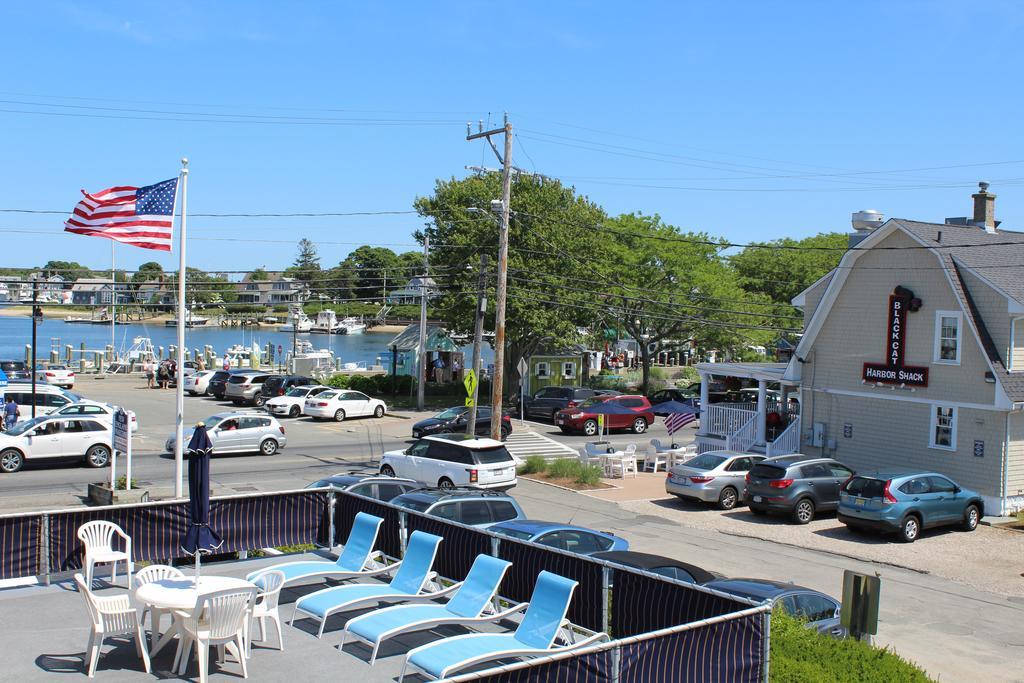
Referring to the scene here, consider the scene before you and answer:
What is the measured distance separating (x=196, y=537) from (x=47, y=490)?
17590 mm

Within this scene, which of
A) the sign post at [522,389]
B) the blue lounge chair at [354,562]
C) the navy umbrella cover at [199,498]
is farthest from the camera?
the sign post at [522,389]

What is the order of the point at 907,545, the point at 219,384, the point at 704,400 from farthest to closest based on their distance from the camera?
the point at 219,384, the point at 704,400, the point at 907,545

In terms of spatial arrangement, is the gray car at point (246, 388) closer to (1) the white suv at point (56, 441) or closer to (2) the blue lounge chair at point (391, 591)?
(1) the white suv at point (56, 441)

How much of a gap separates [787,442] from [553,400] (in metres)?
14.9

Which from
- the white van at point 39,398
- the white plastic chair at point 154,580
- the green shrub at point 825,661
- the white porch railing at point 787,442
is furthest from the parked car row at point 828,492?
the white van at point 39,398

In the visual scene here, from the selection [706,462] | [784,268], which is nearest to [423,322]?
[706,462]

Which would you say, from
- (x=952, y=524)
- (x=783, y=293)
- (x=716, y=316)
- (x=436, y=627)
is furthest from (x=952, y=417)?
(x=783, y=293)

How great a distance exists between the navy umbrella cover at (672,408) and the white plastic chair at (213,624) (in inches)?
1457

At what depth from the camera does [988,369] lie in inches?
995

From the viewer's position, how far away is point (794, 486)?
80.0 ft

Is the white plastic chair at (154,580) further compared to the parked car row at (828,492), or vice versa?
the parked car row at (828,492)

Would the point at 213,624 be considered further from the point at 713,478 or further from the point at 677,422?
the point at 677,422

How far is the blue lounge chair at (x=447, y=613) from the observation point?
30.2 ft

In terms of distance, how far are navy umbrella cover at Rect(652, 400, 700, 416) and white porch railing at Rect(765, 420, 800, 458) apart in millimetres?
12790
